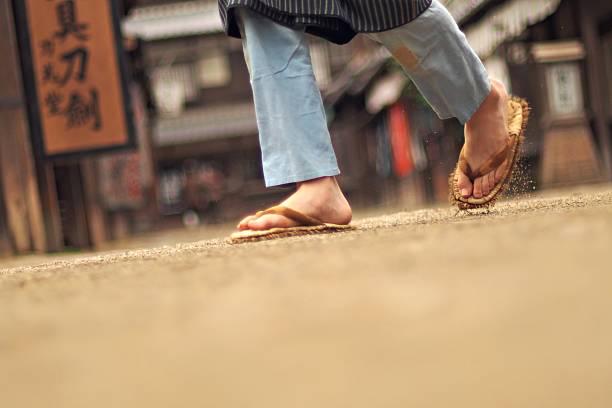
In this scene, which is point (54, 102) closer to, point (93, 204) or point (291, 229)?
point (93, 204)

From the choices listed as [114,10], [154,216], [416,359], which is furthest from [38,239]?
[154,216]

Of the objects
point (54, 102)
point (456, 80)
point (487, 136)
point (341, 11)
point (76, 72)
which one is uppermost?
point (76, 72)

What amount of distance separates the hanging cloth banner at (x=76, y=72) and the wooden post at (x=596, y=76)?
11.8ft

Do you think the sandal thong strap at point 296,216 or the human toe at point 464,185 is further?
the human toe at point 464,185

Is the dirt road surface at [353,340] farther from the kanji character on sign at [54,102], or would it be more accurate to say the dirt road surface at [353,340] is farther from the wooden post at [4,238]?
the kanji character on sign at [54,102]

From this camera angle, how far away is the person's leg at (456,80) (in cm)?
162

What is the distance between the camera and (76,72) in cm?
431

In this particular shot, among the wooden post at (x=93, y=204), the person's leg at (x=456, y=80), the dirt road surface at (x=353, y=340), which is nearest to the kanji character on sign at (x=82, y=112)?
the wooden post at (x=93, y=204)

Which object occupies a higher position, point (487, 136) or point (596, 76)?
point (596, 76)

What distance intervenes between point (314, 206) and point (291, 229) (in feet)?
0.27

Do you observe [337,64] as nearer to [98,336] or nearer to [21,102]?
[21,102]

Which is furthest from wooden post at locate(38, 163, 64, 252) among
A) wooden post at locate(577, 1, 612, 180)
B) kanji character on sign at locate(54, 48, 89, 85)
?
wooden post at locate(577, 1, 612, 180)

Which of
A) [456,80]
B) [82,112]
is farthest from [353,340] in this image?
[82,112]

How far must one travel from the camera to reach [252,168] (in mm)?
15727
